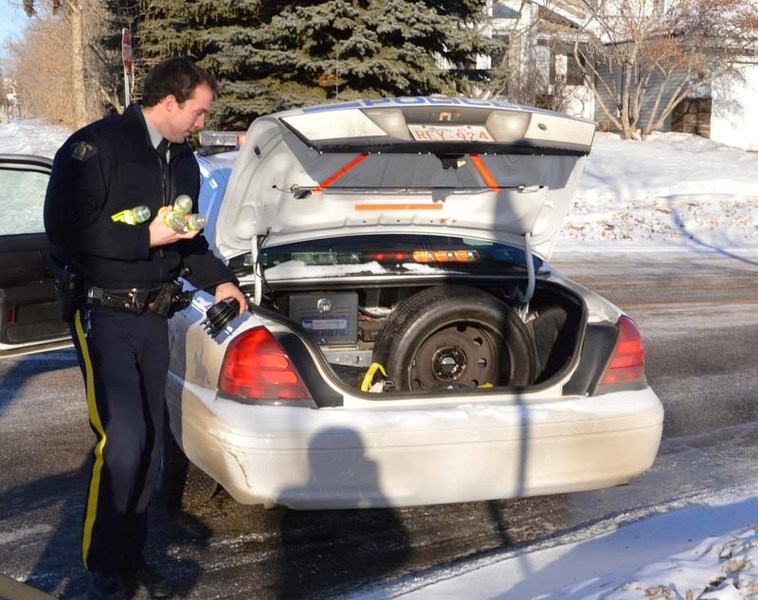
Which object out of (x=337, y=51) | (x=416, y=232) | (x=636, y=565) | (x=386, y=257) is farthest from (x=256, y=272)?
(x=337, y=51)

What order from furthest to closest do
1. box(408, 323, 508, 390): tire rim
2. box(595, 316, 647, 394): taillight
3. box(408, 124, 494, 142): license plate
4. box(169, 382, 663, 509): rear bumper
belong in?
box(408, 323, 508, 390): tire rim → box(595, 316, 647, 394): taillight → box(408, 124, 494, 142): license plate → box(169, 382, 663, 509): rear bumper

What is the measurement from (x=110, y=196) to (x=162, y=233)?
216mm

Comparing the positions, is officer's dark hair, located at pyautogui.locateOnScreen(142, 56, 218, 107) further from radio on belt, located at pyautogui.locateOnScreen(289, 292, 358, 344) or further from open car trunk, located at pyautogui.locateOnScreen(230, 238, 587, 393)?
radio on belt, located at pyautogui.locateOnScreen(289, 292, 358, 344)

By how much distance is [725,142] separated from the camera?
115 feet

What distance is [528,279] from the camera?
5047mm

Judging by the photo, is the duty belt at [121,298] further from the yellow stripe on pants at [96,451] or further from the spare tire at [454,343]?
the spare tire at [454,343]

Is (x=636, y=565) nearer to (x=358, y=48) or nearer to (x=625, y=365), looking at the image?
(x=625, y=365)

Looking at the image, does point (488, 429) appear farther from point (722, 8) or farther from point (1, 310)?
point (722, 8)

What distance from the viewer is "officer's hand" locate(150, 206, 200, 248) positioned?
11.6ft

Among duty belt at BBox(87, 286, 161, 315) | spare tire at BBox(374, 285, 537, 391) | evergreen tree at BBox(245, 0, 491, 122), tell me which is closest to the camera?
duty belt at BBox(87, 286, 161, 315)

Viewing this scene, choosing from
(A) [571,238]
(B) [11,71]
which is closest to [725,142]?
(A) [571,238]

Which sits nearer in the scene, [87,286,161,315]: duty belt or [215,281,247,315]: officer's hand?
[87,286,161,315]: duty belt

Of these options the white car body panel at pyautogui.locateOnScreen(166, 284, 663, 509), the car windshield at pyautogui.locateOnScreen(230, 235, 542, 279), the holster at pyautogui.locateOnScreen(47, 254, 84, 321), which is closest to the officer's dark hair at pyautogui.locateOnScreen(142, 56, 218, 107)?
the holster at pyautogui.locateOnScreen(47, 254, 84, 321)

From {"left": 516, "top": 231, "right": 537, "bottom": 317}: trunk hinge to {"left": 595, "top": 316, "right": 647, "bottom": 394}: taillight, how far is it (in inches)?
22.0
